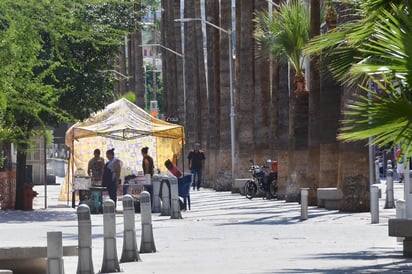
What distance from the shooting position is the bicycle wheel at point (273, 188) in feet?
153

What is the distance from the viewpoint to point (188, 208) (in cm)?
4056

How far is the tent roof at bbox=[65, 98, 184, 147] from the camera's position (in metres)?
43.7

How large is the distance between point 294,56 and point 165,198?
6744 mm

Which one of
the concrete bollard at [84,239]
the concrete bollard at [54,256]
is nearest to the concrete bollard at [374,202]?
the concrete bollard at [84,239]

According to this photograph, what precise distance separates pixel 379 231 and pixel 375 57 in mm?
9623

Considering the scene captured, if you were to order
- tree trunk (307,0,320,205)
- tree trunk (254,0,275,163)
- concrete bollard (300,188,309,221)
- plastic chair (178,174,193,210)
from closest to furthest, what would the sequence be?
concrete bollard (300,188,309,221), plastic chair (178,174,193,210), tree trunk (307,0,320,205), tree trunk (254,0,275,163)

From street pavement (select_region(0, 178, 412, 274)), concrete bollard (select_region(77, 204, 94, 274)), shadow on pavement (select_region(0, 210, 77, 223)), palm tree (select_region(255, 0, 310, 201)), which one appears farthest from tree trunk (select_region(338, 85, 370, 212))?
concrete bollard (select_region(77, 204, 94, 274))

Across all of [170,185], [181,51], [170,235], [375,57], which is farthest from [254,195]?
[181,51]

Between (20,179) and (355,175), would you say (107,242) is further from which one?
(20,179)

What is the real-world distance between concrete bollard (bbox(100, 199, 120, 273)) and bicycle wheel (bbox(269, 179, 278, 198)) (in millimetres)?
27616

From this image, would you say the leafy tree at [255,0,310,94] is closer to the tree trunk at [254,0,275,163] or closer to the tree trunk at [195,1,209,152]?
the tree trunk at [254,0,275,163]

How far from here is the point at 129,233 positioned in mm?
20594

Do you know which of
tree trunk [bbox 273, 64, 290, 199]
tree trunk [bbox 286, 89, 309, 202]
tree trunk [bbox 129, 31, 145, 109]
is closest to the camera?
tree trunk [bbox 286, 89, 309, 202]

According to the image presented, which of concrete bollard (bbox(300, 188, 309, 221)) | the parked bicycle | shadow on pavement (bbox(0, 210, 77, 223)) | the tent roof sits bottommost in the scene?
shadow on pavement (bbox(0, 210, 77, 223))
